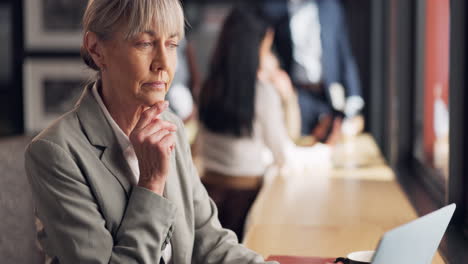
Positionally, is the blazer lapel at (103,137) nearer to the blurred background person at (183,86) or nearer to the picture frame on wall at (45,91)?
the blurred background person at (183,86)

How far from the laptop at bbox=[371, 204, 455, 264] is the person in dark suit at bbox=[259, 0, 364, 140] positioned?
394cm

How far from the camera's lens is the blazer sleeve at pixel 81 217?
1355 mm

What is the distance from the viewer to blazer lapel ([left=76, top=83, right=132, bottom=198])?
1.46 metres

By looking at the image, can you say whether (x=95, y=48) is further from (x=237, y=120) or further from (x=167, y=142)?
(x=237, y=120)

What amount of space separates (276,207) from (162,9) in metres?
1.53

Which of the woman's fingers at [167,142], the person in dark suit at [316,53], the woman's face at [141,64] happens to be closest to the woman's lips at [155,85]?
the woman's face at [141,64]

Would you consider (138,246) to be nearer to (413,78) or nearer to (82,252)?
(82,252)

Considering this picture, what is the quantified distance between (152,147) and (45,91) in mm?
4335

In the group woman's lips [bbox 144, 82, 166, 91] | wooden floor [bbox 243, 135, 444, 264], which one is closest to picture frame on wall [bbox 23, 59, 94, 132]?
wooden floor [bbox 243, 135, 444, 264]

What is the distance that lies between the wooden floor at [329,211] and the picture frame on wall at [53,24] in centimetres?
249

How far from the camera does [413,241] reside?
1240mm

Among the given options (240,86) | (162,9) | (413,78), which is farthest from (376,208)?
(162,9)

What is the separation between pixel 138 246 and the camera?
137 cm

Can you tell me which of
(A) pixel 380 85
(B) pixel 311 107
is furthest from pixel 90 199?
(B) pixel 311 107
